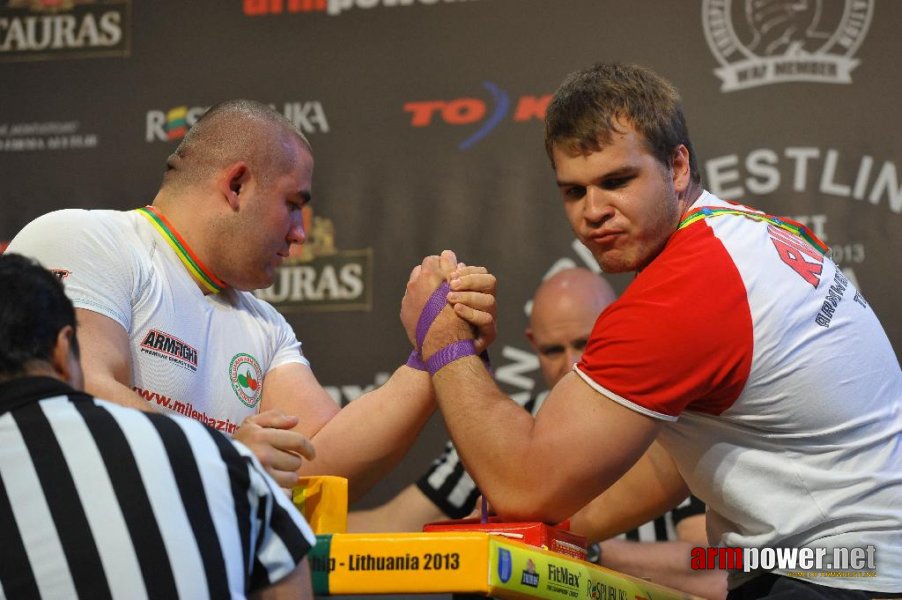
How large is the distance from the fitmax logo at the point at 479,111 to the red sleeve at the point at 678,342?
1.96 meters

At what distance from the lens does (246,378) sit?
2598 mm

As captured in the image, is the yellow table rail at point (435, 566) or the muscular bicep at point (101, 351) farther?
the muscular bicep at point (101, 351)

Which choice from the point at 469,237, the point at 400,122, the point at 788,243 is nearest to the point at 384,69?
the point at 400,122

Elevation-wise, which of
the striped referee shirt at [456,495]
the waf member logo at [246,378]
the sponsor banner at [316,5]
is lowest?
the striped referee shirt at [456,495]

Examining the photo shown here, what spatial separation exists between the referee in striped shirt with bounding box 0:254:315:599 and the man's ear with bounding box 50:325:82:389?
15 mm

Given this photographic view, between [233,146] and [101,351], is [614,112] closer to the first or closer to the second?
[233,146]

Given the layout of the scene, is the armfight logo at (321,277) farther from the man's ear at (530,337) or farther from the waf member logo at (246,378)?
the waf member logo at (246,378)

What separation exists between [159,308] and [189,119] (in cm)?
186

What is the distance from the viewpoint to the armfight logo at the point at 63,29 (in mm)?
4230

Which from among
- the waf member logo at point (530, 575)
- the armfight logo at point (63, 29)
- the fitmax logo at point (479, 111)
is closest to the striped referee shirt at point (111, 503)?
the waf member logo at point (530, 575)

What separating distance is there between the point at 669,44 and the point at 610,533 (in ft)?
6.03

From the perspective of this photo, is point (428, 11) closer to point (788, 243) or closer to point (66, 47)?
point (66, 47)

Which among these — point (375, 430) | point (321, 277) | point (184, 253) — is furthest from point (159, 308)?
point (321, 277)

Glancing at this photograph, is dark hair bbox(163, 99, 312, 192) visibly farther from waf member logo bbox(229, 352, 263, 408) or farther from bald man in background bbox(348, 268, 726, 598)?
bald man in background bbox(348, 268, 726, 598)
